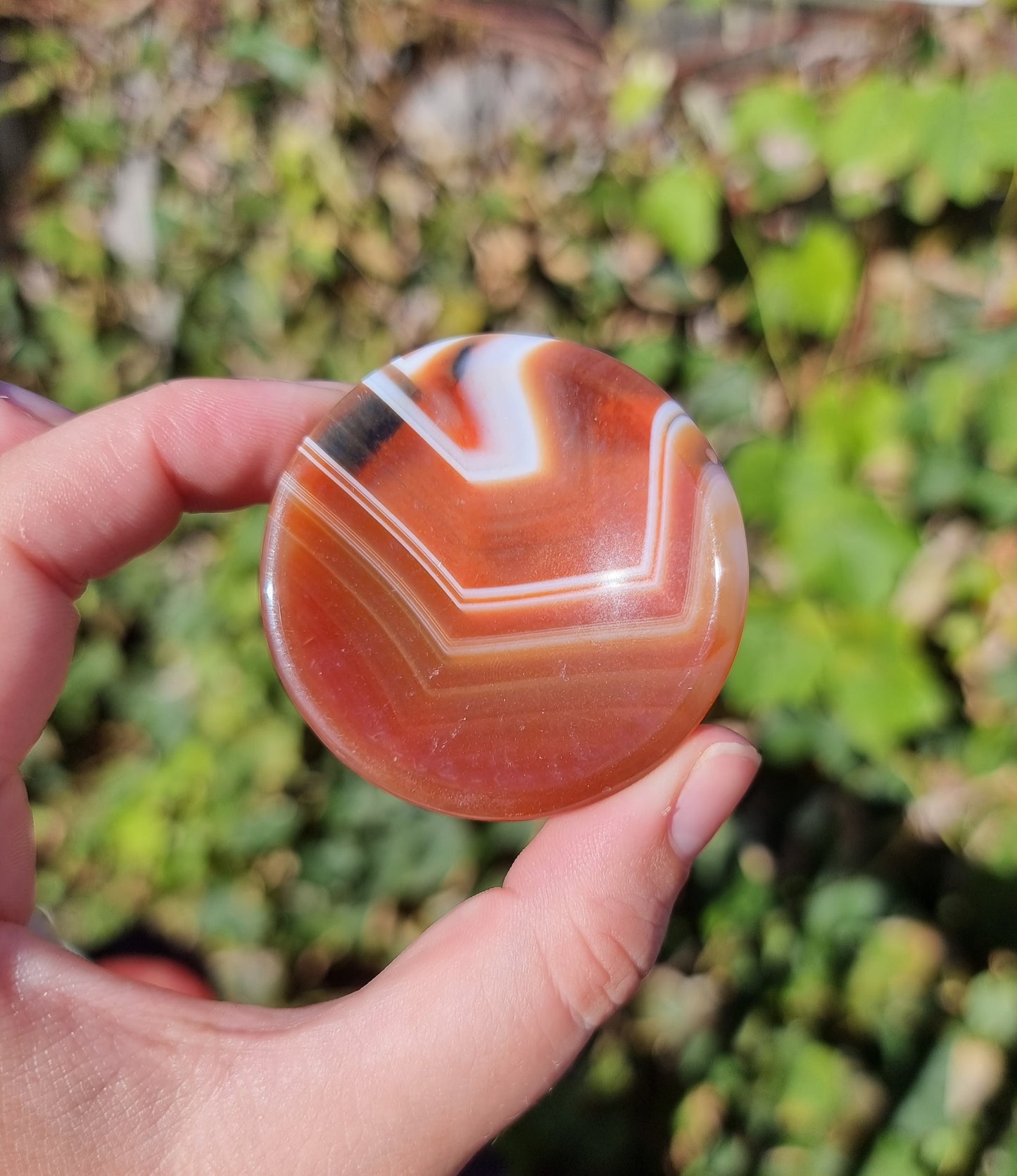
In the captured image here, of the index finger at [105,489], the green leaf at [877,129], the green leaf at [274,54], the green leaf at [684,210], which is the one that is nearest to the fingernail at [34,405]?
the index finger at [105,489]

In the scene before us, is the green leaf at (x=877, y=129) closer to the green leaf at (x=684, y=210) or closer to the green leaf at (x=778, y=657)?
the green leaf at (x=684, y=210)

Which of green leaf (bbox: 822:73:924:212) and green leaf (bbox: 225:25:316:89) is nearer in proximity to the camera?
green leaf (bbox: 822:73:924:212)

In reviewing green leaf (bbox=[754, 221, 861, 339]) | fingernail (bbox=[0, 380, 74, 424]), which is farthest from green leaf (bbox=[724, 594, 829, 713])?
fingernail (bbox=[0, 380, 74, 424])

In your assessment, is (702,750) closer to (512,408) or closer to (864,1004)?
(512,408)

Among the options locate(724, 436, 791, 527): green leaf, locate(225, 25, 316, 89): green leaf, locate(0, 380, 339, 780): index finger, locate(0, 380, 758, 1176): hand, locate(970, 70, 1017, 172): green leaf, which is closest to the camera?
locate(0, 380, 758, 1176): hand

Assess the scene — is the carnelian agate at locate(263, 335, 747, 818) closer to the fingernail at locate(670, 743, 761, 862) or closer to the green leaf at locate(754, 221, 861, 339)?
the fingernail at locate(670, 743, 761, 862)

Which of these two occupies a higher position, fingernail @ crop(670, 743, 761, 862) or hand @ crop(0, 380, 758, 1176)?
fingernail @ crop(670, 743, 761, 862)
